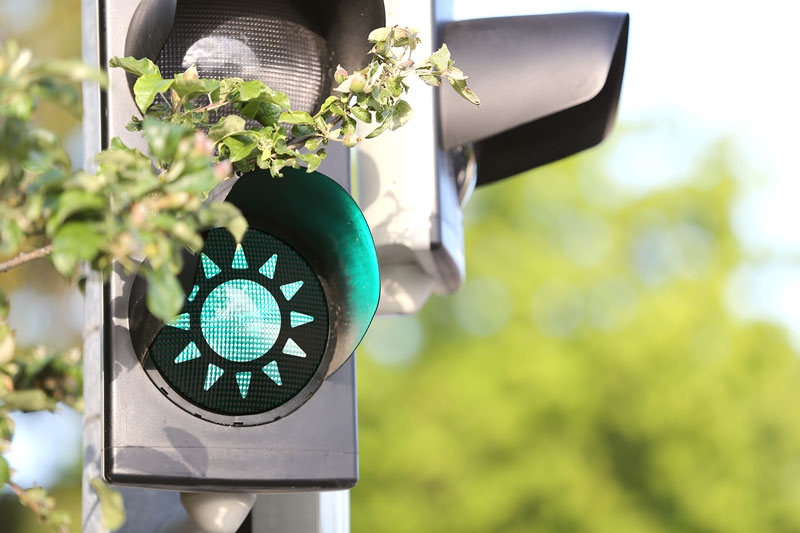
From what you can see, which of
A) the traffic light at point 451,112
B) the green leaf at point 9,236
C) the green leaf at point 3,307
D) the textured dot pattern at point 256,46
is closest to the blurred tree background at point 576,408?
the traffic light at point 451,112

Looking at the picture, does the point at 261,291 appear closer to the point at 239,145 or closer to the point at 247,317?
the point at 247,317

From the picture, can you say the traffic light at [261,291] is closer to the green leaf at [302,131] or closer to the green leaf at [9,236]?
the green leaf at [302,131]

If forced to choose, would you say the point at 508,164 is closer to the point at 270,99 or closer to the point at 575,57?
the point at 575,57

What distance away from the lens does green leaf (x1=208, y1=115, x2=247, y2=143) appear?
1.26m

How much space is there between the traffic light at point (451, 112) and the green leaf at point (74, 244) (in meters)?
0.93

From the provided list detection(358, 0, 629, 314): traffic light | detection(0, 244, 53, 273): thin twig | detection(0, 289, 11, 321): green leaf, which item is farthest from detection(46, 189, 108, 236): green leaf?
detection(358, 0, 629, 314): traffic light

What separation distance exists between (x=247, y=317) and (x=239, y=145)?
0.31 m

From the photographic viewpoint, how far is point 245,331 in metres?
1.51

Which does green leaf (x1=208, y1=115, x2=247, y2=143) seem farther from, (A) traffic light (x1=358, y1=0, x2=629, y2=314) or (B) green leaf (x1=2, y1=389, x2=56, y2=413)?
(A) traffic light (x1=358, y1=0, x2=629, y2=314)

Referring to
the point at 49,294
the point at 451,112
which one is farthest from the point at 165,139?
the point at 49,294

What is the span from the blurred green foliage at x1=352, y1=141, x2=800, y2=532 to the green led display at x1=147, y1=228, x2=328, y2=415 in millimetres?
8230

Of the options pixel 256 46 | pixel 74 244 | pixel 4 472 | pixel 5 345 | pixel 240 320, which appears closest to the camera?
pixel 74 244

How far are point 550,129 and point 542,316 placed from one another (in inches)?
321

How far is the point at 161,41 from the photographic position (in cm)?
152
